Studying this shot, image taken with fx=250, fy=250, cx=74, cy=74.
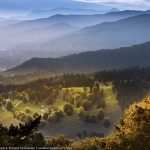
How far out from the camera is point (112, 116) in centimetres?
19238

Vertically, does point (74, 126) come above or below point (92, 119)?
below

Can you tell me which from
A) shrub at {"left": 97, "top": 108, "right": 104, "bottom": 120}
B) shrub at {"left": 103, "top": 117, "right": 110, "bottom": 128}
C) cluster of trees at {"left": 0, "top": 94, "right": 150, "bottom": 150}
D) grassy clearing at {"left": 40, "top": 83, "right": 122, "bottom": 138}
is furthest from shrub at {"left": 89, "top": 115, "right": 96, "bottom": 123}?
cluster of trees at {"left": 0, "top": 94, "right": 150, "bottom": 150}

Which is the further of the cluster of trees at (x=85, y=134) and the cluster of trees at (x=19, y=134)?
the cluster of trees at (x=85, y=134)

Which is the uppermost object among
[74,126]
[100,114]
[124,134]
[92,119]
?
[124,134]

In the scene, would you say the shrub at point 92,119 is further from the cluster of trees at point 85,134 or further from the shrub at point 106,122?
the cluster of trees at point 85,134

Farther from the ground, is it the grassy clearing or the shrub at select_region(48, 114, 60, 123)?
the shrub at select_region(48, 114, 60, 123)

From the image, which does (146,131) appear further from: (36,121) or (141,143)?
(36,121)

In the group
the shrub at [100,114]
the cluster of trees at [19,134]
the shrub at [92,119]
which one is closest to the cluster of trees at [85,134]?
the shrub at [92,119]

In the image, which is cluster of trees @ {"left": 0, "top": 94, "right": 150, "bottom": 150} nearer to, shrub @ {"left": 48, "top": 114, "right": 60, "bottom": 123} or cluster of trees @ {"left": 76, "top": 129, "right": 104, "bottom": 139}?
cluster of trees @ {"left": 76, "top": 129, "right": 104, "bottom": 139}

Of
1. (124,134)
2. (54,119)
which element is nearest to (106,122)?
(54,119)

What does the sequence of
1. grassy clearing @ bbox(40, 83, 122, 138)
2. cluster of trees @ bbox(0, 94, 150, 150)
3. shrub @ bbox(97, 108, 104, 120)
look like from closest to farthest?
1. cluster of trees @ bbox(0, 94, 150, 150)
2. grassy clearing @ bbox(40, 83, 122, 138)
3. shrub @ bbox(97, 108, 104, 120)

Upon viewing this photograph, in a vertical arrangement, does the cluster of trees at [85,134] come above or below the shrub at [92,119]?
below

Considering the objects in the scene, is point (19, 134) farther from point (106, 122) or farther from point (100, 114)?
point (100, 114)

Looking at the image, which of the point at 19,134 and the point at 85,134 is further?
the point at 85,134
